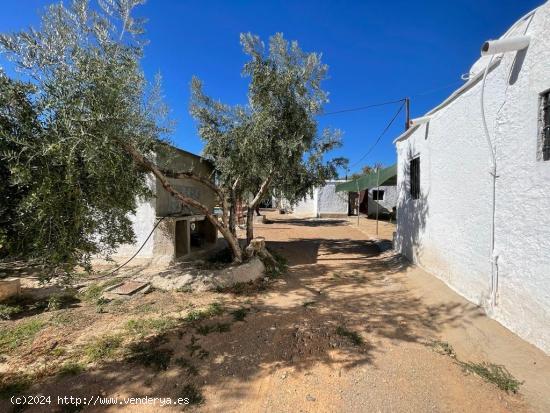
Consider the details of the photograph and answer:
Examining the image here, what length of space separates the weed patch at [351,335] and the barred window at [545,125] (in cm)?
298

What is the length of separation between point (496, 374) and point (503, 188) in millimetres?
2226

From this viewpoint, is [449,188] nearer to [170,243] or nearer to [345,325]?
[345,325]

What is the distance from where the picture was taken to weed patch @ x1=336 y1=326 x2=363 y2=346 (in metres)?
4.03

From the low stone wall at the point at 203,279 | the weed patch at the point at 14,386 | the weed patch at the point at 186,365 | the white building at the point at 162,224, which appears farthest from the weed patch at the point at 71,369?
the white building at the point at 162,224

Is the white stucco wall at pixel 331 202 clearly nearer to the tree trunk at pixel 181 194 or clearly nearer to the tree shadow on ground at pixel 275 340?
the tree trunk at pixel 181 194

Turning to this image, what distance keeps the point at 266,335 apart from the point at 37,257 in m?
2.87

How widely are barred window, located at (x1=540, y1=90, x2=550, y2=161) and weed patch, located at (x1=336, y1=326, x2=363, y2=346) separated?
9.78 ft

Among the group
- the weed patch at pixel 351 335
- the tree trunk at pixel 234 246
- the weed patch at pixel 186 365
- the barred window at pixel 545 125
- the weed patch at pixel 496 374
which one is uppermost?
the barred window at pixel 545 125

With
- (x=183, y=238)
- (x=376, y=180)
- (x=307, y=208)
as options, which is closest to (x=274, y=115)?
(x=183, y=238)

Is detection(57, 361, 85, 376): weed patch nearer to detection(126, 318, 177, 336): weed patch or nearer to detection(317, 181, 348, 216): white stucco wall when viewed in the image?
detection(126, 318, 177, 336): weed patch

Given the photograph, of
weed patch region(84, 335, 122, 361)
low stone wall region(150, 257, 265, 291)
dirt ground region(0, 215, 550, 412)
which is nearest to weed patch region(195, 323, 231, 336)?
dirt ground region(0, 215, 550, 412)

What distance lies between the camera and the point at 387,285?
22.5 ft

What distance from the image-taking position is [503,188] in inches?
158

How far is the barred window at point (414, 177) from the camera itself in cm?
804
